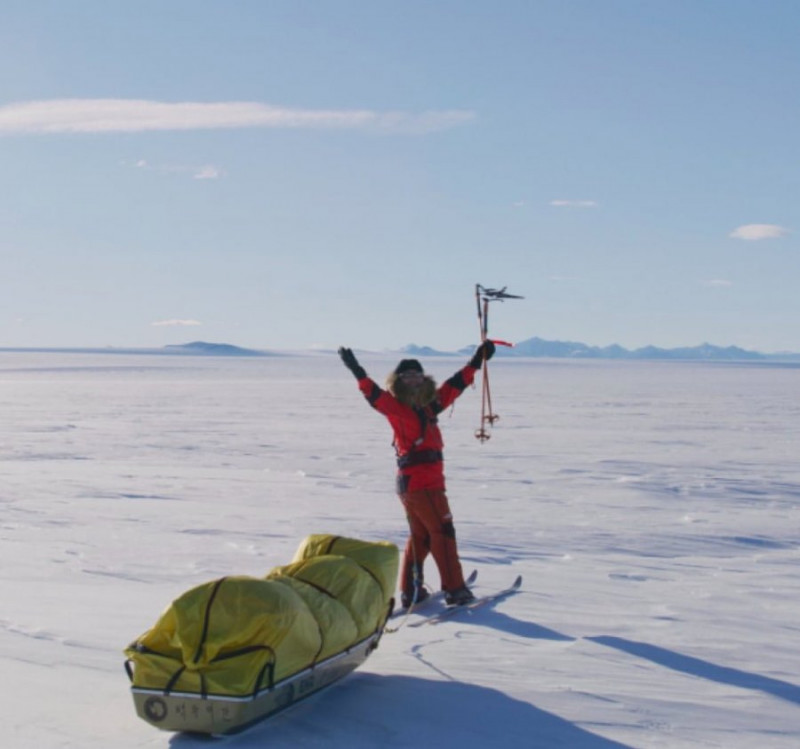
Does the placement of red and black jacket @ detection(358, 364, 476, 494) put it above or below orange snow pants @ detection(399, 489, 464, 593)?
above

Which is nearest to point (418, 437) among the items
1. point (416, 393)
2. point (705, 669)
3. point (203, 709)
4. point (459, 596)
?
point (416, 393)

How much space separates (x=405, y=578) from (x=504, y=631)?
78cm

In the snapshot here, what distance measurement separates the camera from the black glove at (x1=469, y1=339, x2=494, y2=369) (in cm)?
539

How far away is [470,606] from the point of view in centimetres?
525

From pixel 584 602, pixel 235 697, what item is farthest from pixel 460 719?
pixel 584 602

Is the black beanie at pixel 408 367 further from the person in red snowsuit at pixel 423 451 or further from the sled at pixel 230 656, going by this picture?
the sled at pixel 230 656

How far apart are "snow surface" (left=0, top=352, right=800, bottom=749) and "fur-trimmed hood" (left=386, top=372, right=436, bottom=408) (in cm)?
114

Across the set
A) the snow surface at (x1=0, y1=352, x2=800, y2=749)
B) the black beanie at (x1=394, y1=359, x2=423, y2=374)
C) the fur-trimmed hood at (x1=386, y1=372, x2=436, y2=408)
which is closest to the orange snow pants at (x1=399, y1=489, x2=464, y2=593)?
the snow surface at (x1=0, y1=352, x2=800, y2=749)

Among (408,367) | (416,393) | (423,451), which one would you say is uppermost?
(408,367)

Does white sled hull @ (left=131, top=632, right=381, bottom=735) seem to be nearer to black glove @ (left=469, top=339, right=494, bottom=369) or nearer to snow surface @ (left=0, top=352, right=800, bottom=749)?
snow surface @ (left=0, top=352, right=800, bottom=749)

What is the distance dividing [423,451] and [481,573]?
60.7 inches

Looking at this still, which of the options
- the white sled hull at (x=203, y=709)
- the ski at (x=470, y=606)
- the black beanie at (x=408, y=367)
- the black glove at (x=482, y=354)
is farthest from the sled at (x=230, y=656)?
the black glove at (x=482, y=354)

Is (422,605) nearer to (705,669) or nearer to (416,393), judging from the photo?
(416,393)

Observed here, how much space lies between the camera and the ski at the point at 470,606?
16.4 feet
